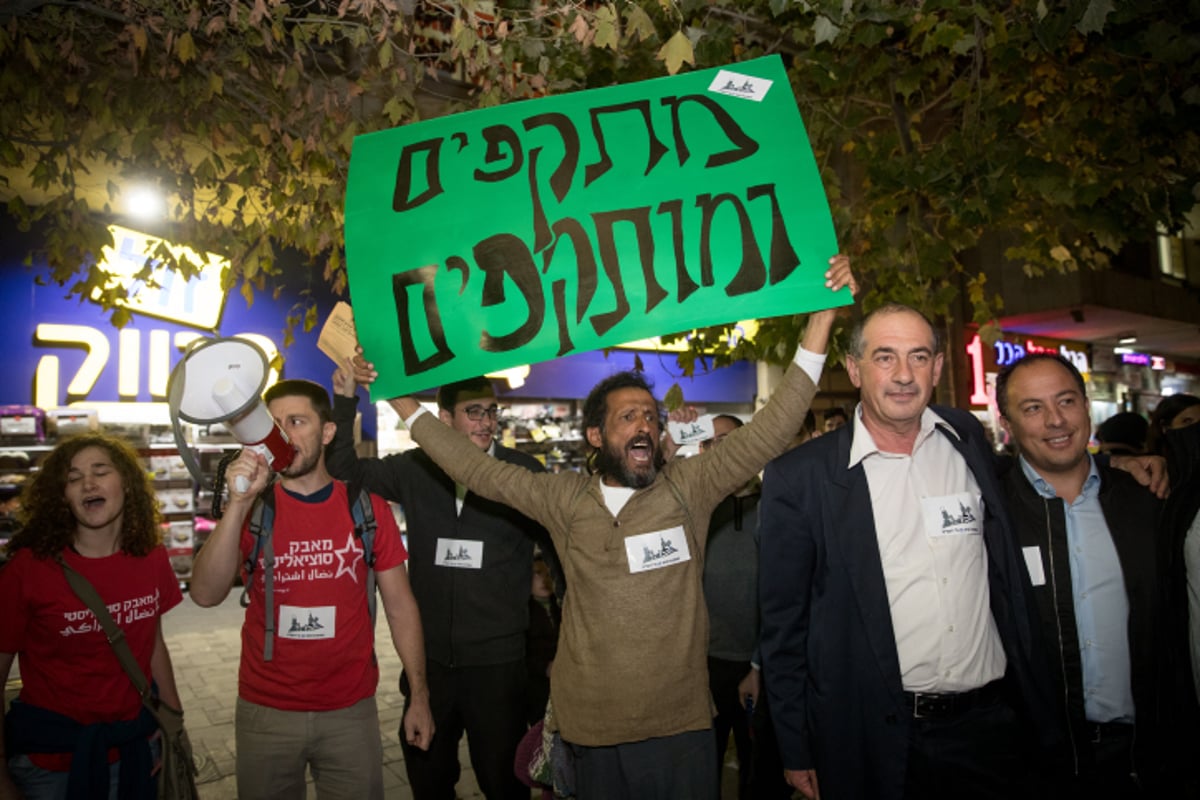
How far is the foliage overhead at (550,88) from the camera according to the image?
3.75 metres

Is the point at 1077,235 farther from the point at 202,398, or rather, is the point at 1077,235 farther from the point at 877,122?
the point at 202,398

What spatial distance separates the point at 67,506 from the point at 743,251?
9.09ft

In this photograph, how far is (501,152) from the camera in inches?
109

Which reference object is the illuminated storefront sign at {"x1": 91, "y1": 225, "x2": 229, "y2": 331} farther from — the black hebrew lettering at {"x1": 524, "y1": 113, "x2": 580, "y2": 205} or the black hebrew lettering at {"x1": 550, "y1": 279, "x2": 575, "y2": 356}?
the black hebrew lettering at {"x1": 550, "y1": 279, "x2": 575, "y2": 356}

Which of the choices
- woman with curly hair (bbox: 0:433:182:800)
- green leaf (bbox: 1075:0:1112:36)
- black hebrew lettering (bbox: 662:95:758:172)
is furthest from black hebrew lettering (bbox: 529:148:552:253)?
green leaf (bbox: 1075:0:1112:36)

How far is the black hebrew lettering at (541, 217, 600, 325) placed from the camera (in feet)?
8.55

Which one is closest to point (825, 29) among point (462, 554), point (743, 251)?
Answer: point (743, 251)

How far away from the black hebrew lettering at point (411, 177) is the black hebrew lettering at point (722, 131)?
34.6 inches

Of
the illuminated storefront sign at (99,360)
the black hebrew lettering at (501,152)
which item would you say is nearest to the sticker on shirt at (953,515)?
the black hebrew lettering at (501,152)

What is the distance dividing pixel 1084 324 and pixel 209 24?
56.0 feet

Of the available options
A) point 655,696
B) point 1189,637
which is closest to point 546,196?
point 655,696

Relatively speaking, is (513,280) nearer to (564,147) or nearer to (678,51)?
(564,147)

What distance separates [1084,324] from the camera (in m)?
15.7

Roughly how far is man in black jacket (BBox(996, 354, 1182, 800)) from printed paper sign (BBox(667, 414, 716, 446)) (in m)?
1.67
